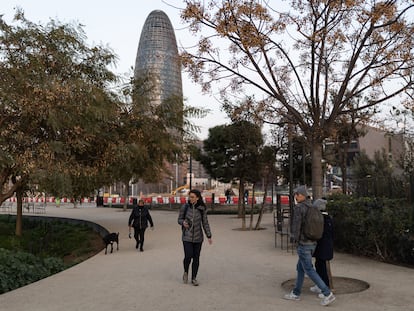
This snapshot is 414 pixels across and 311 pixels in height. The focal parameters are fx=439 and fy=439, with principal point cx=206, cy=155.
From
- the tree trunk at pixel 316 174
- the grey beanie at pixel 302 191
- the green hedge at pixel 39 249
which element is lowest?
the green hedge at pixel 39 249

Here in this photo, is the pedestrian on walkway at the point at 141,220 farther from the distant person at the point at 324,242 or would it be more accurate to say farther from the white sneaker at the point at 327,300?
the white sneaker at the point at 327,300

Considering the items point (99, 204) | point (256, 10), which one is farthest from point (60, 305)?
point (99, 204)

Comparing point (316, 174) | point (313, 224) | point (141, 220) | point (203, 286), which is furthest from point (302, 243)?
point (141, 220)

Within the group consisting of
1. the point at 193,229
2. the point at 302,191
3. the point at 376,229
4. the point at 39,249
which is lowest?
the point at 39,249

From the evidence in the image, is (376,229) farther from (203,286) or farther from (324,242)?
(203,286)

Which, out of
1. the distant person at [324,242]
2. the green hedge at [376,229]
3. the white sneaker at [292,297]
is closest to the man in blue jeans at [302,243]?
the white sneaker at [292,297]

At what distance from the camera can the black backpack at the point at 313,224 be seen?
570 cm

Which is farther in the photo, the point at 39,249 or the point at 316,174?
the point at 39,249

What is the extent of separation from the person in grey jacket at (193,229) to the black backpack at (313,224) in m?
A: 1.81

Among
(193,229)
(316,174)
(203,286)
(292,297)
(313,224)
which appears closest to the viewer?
(313,224)

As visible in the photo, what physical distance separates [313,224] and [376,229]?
3.76m

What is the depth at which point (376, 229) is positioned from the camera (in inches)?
347

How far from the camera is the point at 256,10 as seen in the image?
27.0 ft

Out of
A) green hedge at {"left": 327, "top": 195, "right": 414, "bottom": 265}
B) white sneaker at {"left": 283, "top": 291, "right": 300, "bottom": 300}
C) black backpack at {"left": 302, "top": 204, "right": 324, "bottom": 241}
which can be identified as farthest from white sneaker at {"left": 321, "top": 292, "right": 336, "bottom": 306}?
green hedge at {"left": 327, "top": 195, "right": 414, "bottom": 265}
